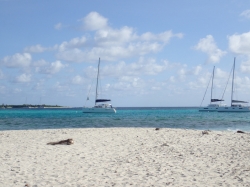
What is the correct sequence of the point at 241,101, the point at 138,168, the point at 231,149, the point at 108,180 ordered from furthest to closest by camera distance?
the point at 241,101 < the point at 231,149 < the point at 138,168 < the point at 108,180

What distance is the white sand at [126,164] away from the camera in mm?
9750

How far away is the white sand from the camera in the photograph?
384 inches

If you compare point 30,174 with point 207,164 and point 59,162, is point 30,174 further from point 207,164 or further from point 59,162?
point 207,164

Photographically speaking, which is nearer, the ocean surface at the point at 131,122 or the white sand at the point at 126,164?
the white sand at the point at 126,164

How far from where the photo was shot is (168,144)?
16.8 meters

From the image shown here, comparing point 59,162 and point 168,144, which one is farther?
point 168,144

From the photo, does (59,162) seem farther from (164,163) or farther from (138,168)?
(164,163)

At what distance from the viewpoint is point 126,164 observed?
39.7 feet

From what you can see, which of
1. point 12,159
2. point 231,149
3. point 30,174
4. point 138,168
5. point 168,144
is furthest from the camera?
point 168,144

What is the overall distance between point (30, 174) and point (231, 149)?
9.67 meters

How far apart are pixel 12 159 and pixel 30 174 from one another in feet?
9.50

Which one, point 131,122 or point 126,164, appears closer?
point 126,164

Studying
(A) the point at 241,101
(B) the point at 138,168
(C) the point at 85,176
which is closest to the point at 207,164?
(B) the point at 138,168

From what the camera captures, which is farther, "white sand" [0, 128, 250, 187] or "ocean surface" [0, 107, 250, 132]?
"ocean surface" [0, 107, 250, 132]
